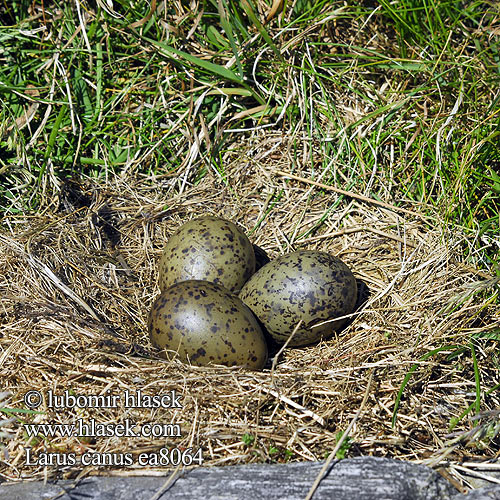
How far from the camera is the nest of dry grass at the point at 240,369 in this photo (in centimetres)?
233

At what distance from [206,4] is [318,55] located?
2.46 feet

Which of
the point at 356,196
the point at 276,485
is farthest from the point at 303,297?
the point at 276,485

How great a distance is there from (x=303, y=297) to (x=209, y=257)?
517mm

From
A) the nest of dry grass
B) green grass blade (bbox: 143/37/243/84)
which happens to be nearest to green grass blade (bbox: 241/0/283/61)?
green grass blade (bbox: 143/37/243/84)

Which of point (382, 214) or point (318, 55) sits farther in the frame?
point (318, 55)

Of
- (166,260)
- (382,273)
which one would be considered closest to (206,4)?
(166,260)

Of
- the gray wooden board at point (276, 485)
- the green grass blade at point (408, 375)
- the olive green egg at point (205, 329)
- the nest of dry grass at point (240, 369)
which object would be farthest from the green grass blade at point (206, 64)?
the gray wooden board at point (276, 485)

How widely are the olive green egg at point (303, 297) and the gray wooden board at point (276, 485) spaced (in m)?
0.90

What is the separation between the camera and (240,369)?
2.74 metres

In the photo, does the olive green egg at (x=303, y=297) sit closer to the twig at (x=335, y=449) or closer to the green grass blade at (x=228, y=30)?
the twig at (x=335, y=449)

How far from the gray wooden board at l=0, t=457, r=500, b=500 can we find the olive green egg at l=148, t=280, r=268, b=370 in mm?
654

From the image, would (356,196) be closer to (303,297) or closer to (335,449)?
(303,297)

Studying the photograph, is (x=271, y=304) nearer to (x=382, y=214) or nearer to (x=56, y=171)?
(x=382, y=214)

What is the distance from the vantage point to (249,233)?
363 cm
